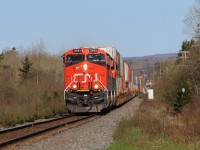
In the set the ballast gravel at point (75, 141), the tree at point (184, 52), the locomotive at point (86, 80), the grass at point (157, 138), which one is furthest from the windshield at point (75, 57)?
the tree at point (184, 52)

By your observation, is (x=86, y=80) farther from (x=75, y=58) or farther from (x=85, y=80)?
(x=75, y=58)

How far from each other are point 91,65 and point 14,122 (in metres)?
6.75

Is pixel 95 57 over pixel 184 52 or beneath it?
beneath

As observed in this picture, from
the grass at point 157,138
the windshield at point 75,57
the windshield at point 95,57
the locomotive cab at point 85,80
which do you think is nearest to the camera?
the grass at point 157,138

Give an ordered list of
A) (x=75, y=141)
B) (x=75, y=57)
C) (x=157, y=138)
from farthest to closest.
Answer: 1. (x=75, y=57)
2. (x=75, y=141)
3. (x=157, y=138)

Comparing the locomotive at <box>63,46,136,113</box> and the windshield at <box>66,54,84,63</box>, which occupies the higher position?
the windshield at <box>66,54,84,63</box>

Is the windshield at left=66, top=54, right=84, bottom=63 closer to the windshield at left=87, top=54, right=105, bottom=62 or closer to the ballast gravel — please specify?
the windshield at left=87, top=54, right=105, bottom=62

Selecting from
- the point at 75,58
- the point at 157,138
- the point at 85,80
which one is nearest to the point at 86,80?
the point at 85,80

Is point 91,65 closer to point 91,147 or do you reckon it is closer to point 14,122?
point 14,122

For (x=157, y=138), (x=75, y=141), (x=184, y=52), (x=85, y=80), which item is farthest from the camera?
(x=184, y=52)

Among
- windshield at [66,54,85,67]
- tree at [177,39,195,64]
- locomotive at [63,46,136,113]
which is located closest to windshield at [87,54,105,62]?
locomotive at [63,46,136,113]

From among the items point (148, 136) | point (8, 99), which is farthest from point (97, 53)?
point (148, 136)

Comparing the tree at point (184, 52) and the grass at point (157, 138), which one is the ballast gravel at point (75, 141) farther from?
the tree at point (184, 52)

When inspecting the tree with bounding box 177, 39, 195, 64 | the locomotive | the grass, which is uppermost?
the tree with bounding box 177, 39, 195, 64
